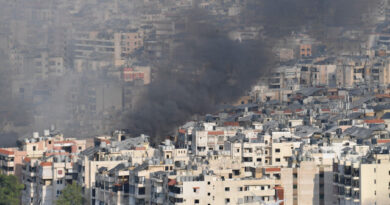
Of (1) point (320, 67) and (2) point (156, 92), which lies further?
(1) point (320, 67)

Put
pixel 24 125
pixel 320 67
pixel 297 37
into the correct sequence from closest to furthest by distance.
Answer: pixel 24 125, pixel 297 37, pixel 320 67

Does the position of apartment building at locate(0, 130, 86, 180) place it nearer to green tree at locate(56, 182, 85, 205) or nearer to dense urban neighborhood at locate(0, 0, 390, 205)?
dense urban neighborhood at locate(0, 0, 390, 205)

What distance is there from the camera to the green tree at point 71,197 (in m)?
83.1

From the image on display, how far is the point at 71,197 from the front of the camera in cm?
8331

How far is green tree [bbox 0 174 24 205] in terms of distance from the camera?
87.3 m

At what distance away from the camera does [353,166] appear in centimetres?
7625

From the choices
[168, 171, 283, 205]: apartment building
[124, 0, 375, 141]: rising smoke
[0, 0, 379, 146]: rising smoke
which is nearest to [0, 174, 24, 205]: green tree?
[168, 171, 283, 205]: apartment building

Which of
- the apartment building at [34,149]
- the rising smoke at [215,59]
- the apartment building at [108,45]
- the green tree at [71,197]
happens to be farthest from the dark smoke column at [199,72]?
the green tree at [71,197]

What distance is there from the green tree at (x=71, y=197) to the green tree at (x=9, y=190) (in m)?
4.07

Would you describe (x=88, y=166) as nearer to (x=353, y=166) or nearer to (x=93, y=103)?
(x=353, y=166)

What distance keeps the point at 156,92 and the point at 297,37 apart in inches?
519

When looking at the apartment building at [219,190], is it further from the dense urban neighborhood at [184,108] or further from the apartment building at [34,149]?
the apartment building at [34,149]

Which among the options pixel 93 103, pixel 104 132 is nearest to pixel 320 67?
pixel 93 103

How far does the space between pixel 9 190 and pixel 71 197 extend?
5.15 meters
